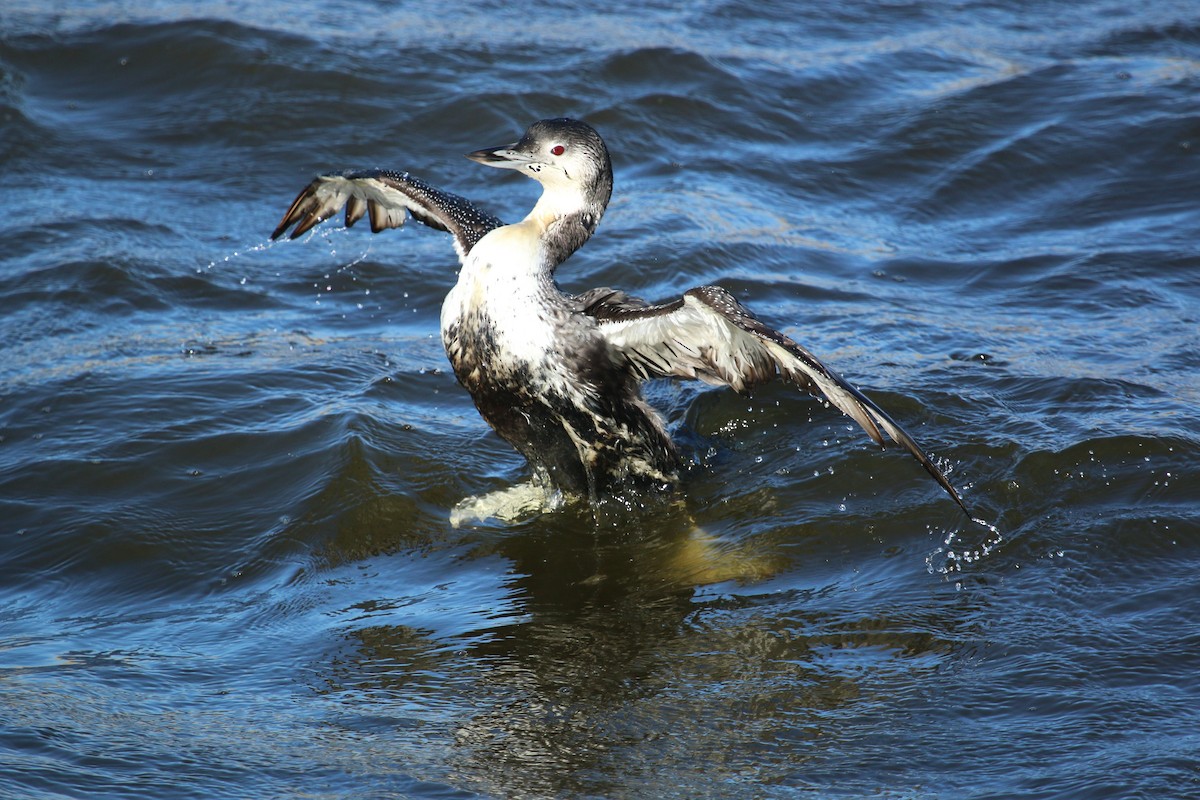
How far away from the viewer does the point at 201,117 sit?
32.5 feet

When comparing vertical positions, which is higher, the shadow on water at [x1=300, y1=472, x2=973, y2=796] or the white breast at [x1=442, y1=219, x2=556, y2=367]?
the white breast at [x1=442, y1=219, x2=556, y2=367]

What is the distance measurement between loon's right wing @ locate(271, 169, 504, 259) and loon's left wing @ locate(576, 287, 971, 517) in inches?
38.9

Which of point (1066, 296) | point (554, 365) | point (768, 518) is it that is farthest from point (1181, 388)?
point (554, 365)

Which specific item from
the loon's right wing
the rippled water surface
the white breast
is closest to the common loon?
the white breast

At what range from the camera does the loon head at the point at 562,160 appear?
5.32 m

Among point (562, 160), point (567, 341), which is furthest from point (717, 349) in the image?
point (562, 160)

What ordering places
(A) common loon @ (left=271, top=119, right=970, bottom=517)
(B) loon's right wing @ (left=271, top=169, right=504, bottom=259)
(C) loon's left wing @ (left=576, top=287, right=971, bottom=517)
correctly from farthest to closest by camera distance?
1. (B) loon's right wing @ (left=271, top=169, right=504, bottom=259)
2. (A) common loon @ (left=271, top=119, right=970, bottom=517)
3. (C) loon's left wing @ (left=576, top=287, right=971, bottom=517)

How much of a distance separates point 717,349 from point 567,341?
61 centimetres

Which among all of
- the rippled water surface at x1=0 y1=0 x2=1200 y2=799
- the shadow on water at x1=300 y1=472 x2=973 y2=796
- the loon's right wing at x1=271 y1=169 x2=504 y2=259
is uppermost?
the loon's right wing at x1=271 y1=169 x2=504 y2=259

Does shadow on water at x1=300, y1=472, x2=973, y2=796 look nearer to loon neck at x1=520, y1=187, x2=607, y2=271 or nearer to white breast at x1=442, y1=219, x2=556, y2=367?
white breast at x1=442, y1=219, x2=556, y2=367

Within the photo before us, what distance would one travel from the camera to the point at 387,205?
6461 mm

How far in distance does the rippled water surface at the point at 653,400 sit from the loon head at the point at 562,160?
4.50ft

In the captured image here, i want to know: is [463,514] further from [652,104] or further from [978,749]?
[652,104]

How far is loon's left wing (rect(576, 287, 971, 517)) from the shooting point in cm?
445
